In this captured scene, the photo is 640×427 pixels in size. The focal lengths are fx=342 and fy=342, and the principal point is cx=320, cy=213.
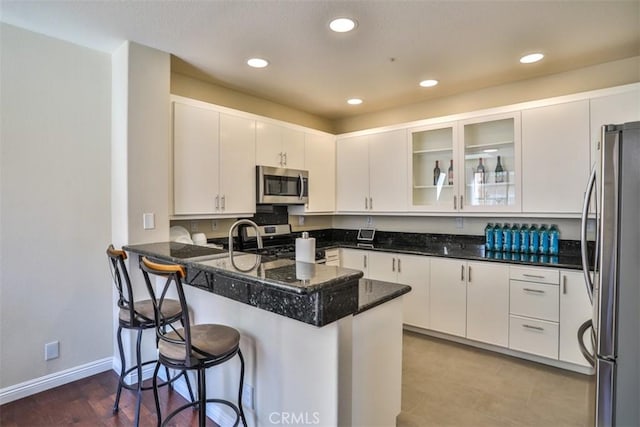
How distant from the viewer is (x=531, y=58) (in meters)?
2.88

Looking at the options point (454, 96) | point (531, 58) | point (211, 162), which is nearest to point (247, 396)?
point (211, 162)

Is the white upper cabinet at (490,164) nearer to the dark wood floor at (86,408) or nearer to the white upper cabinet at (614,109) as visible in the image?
the white upper cabinet at (614,109)

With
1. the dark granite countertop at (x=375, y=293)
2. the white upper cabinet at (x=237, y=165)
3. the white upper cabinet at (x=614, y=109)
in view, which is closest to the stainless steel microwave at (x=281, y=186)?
the white upper cabinet at (x=237, y=165)

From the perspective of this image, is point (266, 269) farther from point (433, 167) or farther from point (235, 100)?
point (433, 167)

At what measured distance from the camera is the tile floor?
2.18 metres

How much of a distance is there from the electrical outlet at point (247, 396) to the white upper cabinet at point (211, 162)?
159 cm

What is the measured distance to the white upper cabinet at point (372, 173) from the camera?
12.9ft

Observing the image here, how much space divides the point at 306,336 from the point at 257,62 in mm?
2362

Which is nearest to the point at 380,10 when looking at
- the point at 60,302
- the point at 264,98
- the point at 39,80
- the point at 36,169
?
the point at 264,98

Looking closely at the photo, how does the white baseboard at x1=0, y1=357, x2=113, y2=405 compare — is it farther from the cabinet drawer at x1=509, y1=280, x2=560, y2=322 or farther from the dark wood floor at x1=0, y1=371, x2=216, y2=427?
the cabinet drawer at x1=509, y1=280, x2=560, y2=322

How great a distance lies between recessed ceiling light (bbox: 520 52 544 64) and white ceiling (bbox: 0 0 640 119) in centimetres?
6

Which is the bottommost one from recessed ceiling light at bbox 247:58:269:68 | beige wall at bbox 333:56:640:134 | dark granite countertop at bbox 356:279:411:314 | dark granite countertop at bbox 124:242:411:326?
dark granite countertop at bbox 356:279:411:314

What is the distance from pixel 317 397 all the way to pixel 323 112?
12.3 ft
